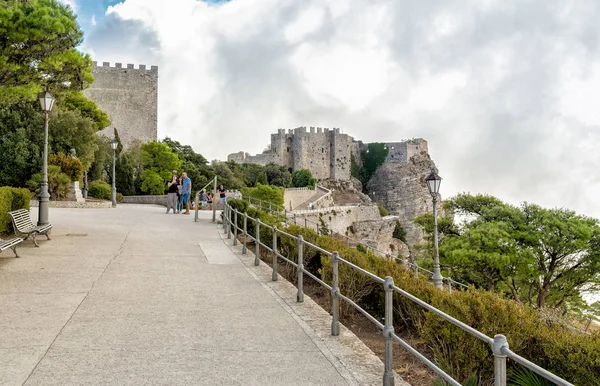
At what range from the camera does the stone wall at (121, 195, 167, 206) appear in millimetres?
34528

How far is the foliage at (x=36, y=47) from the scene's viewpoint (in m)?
9.54

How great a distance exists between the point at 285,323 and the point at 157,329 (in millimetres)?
1335

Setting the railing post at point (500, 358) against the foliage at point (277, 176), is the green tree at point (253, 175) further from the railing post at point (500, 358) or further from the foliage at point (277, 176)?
the railing post at point (500, 358)

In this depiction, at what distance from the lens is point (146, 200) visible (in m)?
36.4

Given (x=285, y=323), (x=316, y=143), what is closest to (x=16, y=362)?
(x=285, y=323)

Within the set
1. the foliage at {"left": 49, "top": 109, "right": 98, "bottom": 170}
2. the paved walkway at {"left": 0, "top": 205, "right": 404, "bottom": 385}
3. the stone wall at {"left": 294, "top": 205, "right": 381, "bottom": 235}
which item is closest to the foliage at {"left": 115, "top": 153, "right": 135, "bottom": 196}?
the foliage at {"left": 49, "top": 109, "right": 98, "bottom": 170}

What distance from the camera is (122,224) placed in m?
16.2

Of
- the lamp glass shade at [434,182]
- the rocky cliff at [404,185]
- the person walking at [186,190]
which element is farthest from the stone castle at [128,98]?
the lamp glass shade at [434,182]

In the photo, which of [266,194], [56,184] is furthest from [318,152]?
[56,184]

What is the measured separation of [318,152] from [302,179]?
787 cm

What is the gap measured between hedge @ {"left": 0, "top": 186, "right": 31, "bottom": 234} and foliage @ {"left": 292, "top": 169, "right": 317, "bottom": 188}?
191 feet

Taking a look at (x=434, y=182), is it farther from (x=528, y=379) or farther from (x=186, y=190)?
(x=186, y=190)

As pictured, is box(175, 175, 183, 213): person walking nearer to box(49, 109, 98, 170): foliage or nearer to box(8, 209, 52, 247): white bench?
box(8, 209, 52, 247): white bench

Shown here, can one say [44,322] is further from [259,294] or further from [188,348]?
[259,294]
